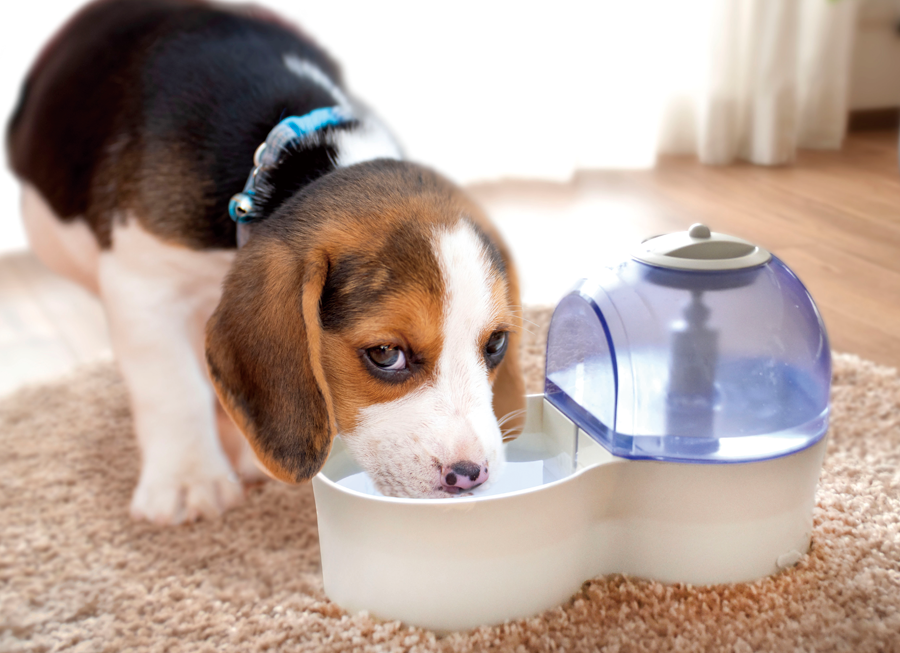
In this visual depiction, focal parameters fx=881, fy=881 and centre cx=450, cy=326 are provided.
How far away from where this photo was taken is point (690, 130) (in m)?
5.22

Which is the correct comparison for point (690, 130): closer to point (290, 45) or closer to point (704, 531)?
point (290, 45)

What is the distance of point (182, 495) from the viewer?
184 cm

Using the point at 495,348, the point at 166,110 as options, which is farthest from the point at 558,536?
the point at 166,110

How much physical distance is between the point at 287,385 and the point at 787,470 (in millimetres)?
812

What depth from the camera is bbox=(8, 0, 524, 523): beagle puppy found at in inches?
54.6

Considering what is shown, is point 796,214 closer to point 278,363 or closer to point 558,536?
point 558,536

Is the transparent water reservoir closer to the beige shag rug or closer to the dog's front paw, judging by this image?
the beige shag rug

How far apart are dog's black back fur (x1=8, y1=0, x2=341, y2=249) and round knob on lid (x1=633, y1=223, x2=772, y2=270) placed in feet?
2.12

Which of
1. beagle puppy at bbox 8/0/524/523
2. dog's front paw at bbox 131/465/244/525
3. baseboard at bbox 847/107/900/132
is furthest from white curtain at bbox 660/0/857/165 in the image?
dog's front paw at bbox 131/465/244/525

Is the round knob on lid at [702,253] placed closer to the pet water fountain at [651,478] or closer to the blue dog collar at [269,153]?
the pet water fountain at [651,478]

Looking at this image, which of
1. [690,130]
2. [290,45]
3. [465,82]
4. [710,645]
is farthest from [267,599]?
[690,130]

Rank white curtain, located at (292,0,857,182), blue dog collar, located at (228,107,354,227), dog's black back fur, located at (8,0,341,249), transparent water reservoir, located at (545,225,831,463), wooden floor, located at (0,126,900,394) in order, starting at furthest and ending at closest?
white curtain, located at (292,0,857,182)
wooden floor, located at (0,126,900,394)
dog's black back fur, located at (8,0,341,249)
blue dog collar, located at (228,107,354,227)
transparent water reservoir, located at (545,225,831,463)

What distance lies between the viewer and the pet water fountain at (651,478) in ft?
4.36

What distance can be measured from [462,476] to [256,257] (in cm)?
49
